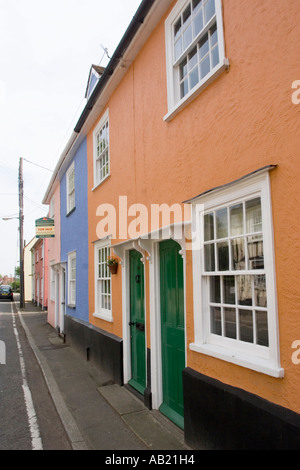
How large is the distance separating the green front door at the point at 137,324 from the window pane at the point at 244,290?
263 centimetres

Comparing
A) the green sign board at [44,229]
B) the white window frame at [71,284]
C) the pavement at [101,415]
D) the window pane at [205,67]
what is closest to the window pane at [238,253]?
the window pane at [205,67]

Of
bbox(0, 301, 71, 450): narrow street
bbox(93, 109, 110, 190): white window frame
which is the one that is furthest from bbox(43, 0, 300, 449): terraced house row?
bbox(0, 301, 71, 450): narrow street

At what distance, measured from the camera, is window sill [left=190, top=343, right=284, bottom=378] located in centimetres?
276

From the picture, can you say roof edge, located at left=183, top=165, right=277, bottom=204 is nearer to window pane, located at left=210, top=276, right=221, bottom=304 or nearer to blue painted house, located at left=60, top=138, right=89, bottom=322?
window pane, located at left=210, top=276, right=221, bottom=304

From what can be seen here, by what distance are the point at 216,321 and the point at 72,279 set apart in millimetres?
8094

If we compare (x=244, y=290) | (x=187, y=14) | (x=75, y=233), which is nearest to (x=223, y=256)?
(x=244, y=290)

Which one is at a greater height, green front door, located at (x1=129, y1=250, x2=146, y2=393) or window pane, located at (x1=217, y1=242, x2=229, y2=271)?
window pane, located at (x1=217, y1=242, x2=229, y2=271)

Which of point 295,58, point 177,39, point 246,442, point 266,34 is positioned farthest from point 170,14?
point 246,442

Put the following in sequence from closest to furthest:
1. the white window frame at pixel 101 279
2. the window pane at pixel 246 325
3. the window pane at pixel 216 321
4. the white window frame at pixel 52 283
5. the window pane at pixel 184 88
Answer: the window pane at pixel 246 325
the window pane at pixel 216 321
the window pane at pixel 184 88
the white window frame at pixel 101 279
the white window frame at pixel 52 283

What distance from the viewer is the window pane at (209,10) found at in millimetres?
3873

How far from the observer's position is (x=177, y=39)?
4.67 meters

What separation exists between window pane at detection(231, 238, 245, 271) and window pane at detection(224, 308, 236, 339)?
0.48 m

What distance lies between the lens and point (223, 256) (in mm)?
3609

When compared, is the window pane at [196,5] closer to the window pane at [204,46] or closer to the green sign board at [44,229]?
the window pane at [204,46]
